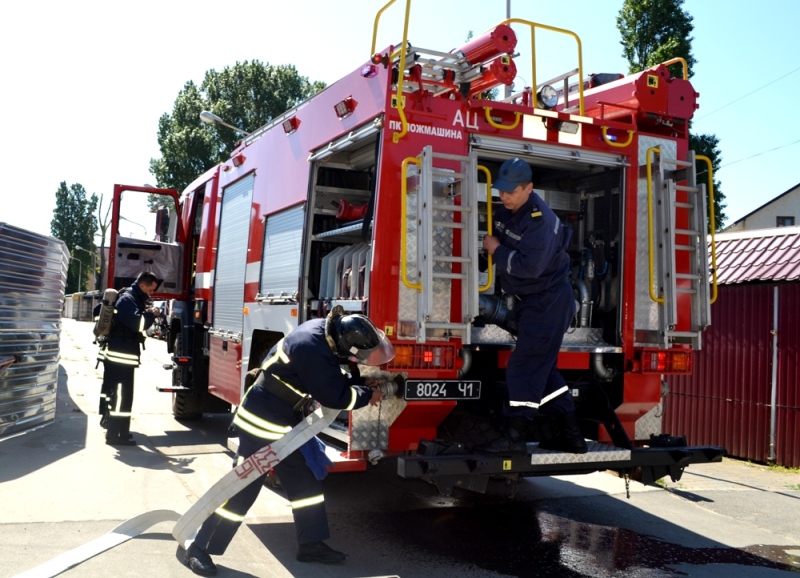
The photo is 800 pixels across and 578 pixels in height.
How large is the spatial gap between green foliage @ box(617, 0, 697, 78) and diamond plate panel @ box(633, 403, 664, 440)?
13.8 meters

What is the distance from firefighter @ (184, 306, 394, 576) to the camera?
14.9 feet

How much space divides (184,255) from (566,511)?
594 centimetres

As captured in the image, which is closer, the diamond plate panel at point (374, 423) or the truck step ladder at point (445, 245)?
the truck step ladder at point (445, 245)

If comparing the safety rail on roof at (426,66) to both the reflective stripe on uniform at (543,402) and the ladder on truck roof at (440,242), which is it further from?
the reflective stripe on uniform at (543,402)

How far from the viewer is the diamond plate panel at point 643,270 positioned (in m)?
5.79

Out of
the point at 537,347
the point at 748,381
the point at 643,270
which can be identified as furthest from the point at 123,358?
the point at 748,381

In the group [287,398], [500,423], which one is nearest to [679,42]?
[500,423]

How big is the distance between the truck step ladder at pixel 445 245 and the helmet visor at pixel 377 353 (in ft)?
1.60

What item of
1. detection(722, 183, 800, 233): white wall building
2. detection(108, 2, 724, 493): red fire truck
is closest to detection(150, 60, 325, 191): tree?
detection(722, 183, 800, 233): white wall building

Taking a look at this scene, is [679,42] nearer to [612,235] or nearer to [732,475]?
[732,475]

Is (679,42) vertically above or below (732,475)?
above

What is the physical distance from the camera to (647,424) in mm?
5961

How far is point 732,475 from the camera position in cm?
831

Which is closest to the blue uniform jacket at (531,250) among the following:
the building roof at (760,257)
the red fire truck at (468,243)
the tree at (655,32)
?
the red fire truck at (468,243)
